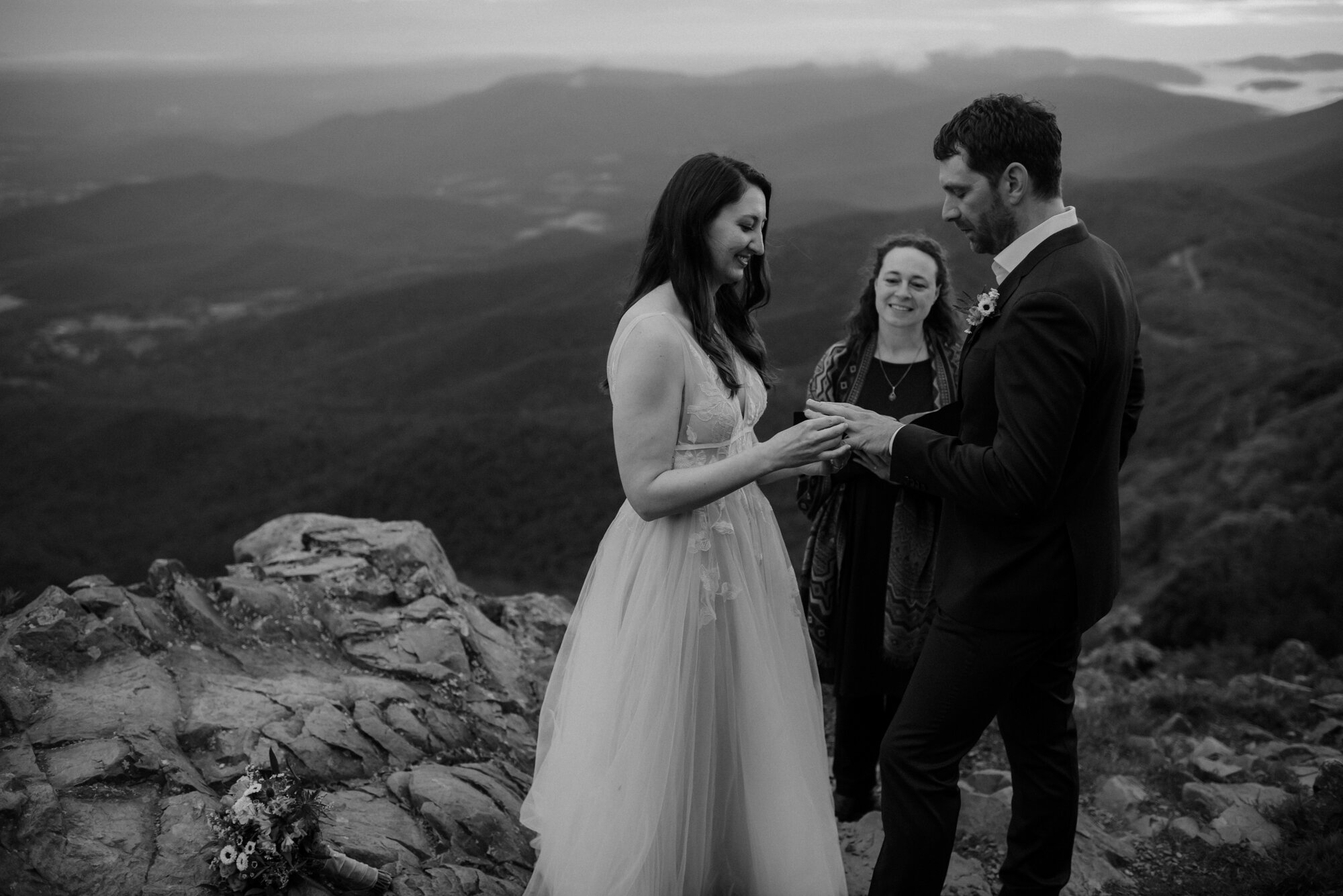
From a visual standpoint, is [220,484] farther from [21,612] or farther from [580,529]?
[21,612]

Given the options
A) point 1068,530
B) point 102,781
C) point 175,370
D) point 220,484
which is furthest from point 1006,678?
point 175,370

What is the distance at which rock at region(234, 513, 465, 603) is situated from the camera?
5.32m

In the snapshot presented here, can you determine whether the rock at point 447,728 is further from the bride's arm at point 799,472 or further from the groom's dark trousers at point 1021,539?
the groom's dark trousers at point 1021,539

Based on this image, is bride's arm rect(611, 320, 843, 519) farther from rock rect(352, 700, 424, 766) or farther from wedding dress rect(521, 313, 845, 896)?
rock rect(352, 700, 424, 766)

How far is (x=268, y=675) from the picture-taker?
14.1 feet

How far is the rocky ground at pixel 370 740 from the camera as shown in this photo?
3.09 meters

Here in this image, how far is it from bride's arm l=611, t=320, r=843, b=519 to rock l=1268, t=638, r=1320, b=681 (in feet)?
20.3

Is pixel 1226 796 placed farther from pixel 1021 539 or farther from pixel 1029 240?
pixel 1029 240

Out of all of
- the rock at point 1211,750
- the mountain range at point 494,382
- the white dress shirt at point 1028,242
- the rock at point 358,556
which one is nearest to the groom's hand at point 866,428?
the white dress shirt at point 1028,242

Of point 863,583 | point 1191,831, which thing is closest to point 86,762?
point 863,583

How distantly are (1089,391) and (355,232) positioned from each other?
167192mm

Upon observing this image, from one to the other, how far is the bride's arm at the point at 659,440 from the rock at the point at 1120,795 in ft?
9.85

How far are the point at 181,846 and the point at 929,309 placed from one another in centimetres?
360

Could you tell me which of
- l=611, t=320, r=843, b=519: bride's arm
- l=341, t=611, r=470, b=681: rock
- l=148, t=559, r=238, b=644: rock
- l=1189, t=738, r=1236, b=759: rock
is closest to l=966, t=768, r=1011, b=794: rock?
l=1189, t=738, r=1236, b=759: rock
